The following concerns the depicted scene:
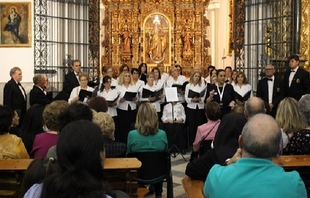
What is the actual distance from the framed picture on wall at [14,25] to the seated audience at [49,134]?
7665mm

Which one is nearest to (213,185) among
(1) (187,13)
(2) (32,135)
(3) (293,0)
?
(2) (32,135)

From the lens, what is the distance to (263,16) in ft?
40.8

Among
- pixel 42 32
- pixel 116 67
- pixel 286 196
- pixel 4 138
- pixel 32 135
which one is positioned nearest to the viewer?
pixel 286 196

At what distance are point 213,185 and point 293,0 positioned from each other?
9230mm

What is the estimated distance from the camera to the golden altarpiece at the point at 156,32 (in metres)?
19.5

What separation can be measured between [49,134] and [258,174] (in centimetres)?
265

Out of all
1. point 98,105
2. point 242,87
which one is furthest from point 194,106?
point 98,105

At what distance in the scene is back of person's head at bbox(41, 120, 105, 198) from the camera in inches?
78.6

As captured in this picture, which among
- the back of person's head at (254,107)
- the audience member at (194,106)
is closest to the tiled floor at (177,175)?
the audience member at (194,106)

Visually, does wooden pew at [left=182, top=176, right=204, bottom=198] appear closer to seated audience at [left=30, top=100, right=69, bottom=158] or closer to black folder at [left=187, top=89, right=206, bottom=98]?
seated audience at [left=30, top=100, right=69, bottom=158]

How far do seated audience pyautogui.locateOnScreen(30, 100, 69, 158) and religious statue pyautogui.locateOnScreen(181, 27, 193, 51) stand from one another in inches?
597

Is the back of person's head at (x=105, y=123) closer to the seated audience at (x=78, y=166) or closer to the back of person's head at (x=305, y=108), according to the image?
the back of person's head at (x=305, y=108)

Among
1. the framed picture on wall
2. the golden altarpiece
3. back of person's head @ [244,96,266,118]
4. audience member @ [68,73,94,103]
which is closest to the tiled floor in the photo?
back of person's head @ [244,96,266,118]

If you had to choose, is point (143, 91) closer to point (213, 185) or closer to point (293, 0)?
point (293, 0)
